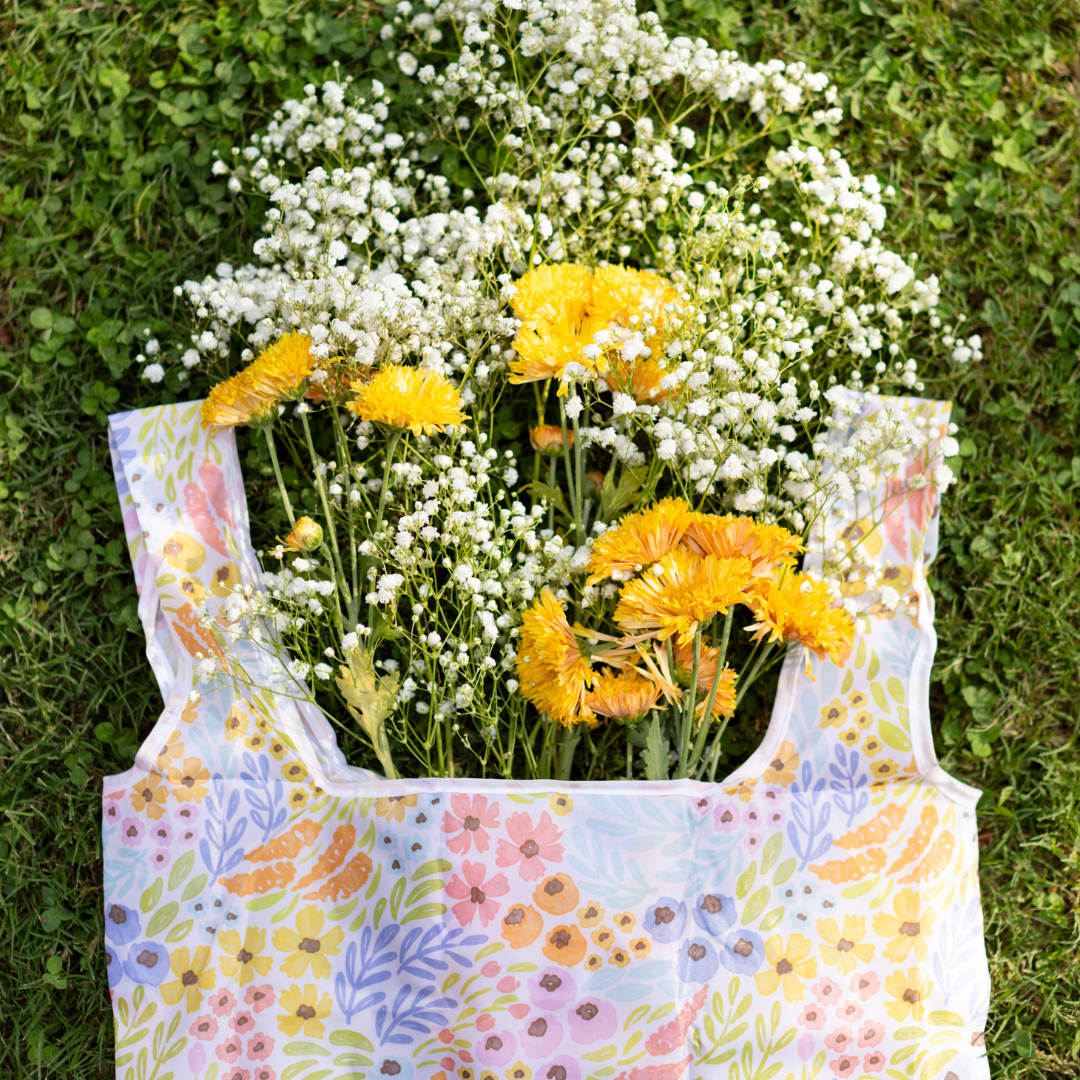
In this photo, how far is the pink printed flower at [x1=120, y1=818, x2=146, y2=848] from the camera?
40.9 inches

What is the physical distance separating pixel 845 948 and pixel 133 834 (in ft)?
2.69

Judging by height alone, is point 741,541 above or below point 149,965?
above

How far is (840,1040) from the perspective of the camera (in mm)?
990

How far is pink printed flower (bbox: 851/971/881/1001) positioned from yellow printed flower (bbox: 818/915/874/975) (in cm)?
1

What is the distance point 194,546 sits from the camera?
1.10m

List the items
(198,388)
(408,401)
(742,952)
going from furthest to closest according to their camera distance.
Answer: (198,388), (742,952), (408,401)

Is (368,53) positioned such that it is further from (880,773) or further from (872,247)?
(880,773)

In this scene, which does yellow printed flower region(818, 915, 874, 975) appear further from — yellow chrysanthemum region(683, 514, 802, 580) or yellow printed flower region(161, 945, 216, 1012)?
yellow printed flower region(161, 945, 216, 1012)

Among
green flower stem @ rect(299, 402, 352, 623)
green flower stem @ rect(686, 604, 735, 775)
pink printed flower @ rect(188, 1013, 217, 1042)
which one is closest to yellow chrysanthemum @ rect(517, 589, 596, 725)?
green flower stem @ rect(686, 604, 735, 775)

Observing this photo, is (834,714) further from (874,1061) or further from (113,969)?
(113,969)

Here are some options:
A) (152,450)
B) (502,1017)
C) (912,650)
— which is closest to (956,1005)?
(912,650)

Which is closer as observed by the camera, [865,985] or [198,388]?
[865,985]

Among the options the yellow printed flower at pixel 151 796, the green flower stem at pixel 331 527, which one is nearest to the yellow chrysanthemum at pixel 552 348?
the green flower stem at pixel 331 527

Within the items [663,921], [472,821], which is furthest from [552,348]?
[663,921]
